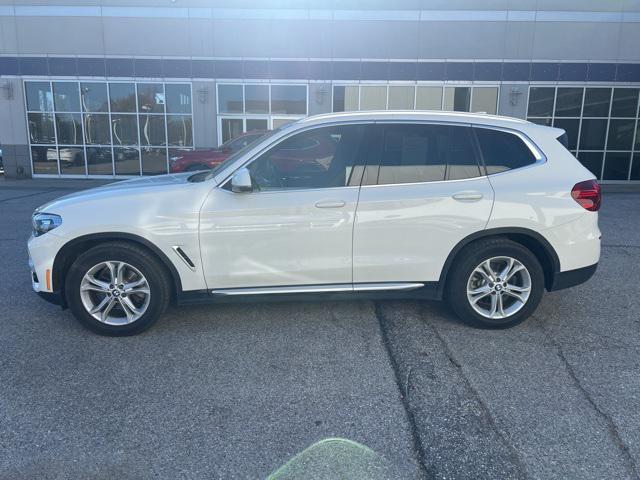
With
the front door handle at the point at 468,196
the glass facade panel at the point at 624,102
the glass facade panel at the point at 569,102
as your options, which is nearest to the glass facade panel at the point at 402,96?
the glass facade panel at the point at 569,102

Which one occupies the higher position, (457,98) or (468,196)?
(457,98)

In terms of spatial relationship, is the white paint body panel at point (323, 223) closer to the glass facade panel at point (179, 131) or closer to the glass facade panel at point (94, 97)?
the glass facade panel at point (179, 131)

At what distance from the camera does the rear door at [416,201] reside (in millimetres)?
4004

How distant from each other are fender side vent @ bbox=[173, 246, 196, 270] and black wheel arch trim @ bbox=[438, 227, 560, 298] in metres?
2.08

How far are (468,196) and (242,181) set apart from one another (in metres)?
1.85

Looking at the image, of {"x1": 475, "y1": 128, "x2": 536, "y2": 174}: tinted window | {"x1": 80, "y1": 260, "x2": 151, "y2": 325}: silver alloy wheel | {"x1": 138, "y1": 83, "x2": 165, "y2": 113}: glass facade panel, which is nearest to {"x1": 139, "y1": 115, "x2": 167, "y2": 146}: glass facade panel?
{"x1": 138, "y1": 83, "x2": 165, "y2": 113}: glass facade panel

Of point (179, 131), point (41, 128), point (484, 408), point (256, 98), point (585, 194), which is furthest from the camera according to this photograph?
point (41, 128)

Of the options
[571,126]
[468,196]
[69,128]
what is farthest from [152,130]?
[468,196]

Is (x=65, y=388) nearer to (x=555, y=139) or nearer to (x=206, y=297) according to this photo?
(x=206, y=297)

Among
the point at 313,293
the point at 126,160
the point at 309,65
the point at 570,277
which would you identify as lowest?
the point at 126,160

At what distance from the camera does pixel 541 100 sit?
1805 cm

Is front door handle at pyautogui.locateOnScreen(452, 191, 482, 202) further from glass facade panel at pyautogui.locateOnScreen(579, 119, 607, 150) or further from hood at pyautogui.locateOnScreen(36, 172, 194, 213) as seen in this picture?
glass facade panel at pyautogui.locateOnScreen(579, 119, 607, 150)

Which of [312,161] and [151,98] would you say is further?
[151,98]

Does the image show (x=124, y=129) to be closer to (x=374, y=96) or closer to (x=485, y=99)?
(x=374, y=96)
